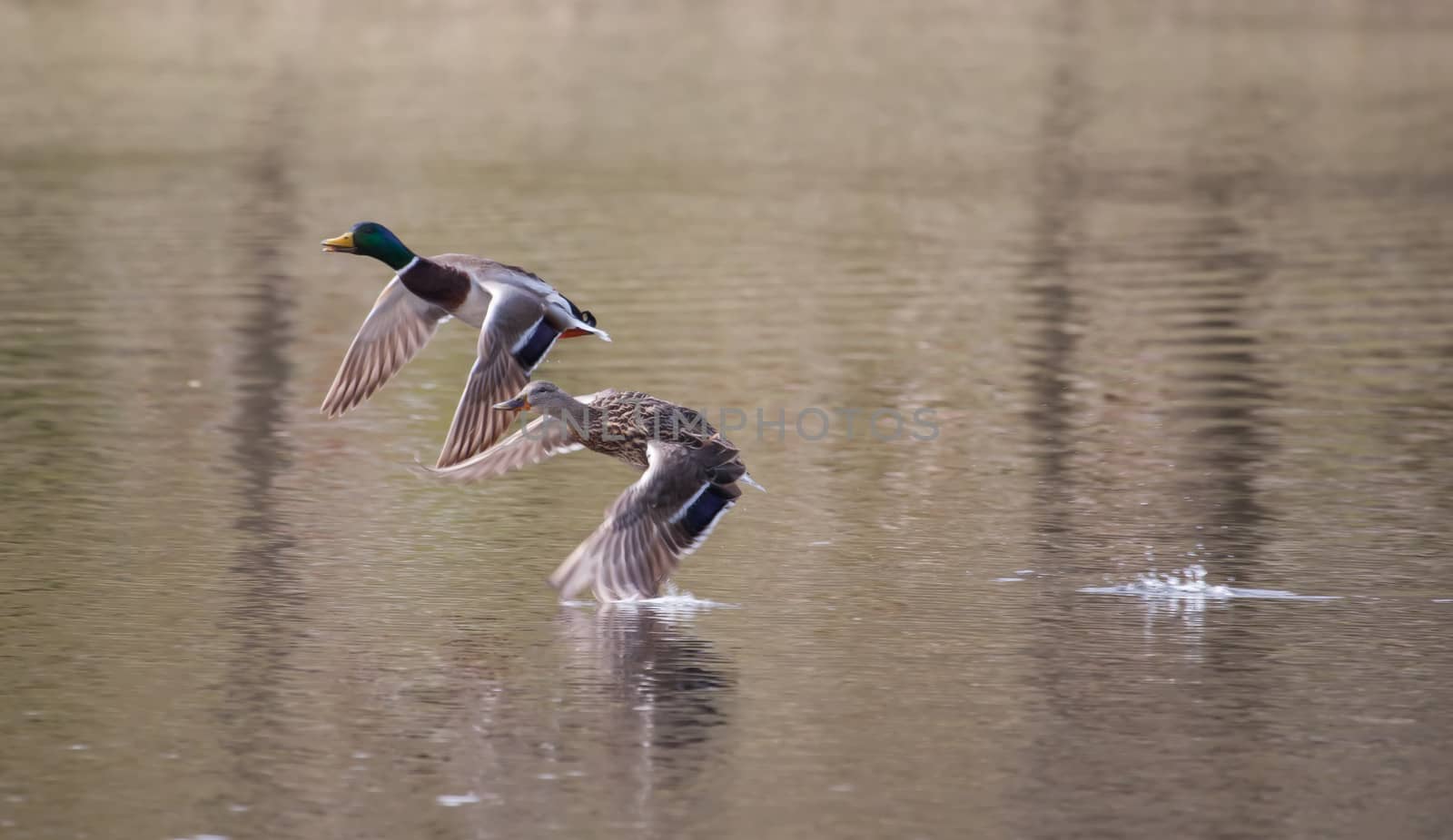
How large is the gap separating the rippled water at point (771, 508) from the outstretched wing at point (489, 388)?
0.61 m

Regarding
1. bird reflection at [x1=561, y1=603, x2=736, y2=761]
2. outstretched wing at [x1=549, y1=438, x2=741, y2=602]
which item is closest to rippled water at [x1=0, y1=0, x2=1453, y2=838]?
bird reflection at [x1=561, y1=603, x2=736, y2=761]

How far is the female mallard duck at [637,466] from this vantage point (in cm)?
1048

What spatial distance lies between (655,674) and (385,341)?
3402 millimetres

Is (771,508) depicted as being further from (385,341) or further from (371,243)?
(371,243)

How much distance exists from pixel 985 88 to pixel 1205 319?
1035 inches

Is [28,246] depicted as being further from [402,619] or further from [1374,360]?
[402,619]

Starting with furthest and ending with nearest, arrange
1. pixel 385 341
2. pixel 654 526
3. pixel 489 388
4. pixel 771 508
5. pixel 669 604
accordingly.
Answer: pixel 771 508 → pixel 385 341 → pixel 489 388 → pixel 669 604 → pixel 654 526

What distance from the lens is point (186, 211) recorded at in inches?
1085

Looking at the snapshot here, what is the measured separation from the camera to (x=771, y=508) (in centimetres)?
1352

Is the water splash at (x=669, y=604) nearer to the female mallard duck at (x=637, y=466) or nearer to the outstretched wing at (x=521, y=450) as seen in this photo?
the female mallard duck at (x=637, y=466)

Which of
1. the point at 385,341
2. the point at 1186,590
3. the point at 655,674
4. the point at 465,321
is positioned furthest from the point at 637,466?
the point at 1186,590

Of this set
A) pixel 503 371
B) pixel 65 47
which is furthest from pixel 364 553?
pixel 65 47

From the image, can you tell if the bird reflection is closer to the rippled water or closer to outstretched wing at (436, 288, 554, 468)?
the rippled water

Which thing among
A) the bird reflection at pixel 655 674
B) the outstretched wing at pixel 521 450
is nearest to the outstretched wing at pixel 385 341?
the outstretched wing at pixel 521 450
